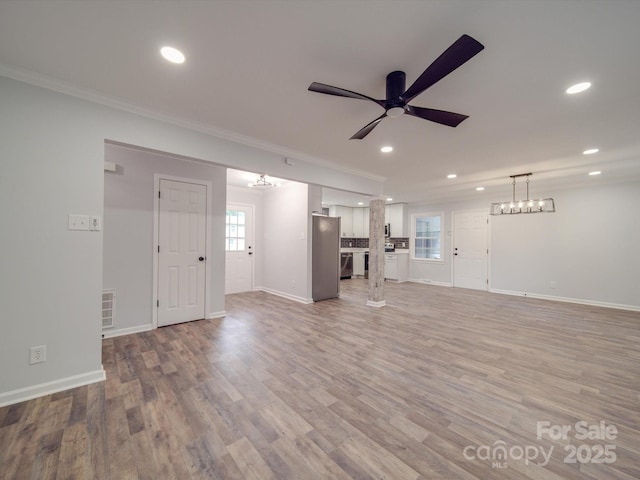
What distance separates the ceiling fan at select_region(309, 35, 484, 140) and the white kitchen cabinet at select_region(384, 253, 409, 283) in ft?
20.4

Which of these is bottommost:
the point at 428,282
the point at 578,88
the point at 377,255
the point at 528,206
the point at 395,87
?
the point at 428,282

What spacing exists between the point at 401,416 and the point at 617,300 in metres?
6.22

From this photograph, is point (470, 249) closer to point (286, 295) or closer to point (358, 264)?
point (358, 264)

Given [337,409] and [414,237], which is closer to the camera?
[337,409]

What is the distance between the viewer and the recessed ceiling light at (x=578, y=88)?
2.01m

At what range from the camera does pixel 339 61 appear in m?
1.79

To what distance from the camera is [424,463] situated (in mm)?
1461

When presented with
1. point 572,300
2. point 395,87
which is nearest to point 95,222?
point 395,87

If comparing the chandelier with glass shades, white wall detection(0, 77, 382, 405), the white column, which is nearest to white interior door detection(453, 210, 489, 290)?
the chandelier with glass shades

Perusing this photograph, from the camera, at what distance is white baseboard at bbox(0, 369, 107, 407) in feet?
6.31

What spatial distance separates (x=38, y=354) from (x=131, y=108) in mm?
2281

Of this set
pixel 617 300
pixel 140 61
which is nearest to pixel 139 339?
pixel 140 61

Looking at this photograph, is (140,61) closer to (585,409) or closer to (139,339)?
(139,339)

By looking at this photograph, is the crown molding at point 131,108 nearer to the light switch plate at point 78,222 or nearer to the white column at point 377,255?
the light switch plate at point 78,222
